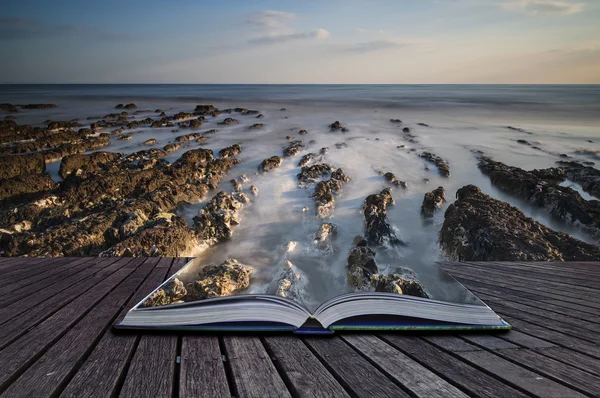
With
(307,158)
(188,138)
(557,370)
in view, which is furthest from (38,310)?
(188,138)

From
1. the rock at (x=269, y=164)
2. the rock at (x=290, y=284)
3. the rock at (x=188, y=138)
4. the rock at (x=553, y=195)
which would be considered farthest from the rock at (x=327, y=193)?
the rock at (x=188, y=138)

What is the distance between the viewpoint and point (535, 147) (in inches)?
529

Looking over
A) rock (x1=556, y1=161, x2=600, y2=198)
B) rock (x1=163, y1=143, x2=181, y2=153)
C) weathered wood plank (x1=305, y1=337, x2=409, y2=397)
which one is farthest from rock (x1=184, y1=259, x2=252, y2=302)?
rock (x1=556, y1=161, x2=600, y2=198)

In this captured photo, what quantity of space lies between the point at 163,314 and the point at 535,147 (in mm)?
16173

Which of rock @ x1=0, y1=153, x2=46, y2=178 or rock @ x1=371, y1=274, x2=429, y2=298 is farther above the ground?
rock @ x1=0, y1=153, x2=46, y2=178

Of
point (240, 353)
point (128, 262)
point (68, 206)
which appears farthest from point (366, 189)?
point (240, 353)

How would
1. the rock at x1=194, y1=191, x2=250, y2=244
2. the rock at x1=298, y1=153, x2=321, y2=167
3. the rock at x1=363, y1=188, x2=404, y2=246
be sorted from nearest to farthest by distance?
1. the rock at x1=363, y1=188, x2=404, y2=246
2. the rock at x1=194, y1=191, x2=250, y2=244
3. the rock at x1=298, y1=153, x2=321, y2=167

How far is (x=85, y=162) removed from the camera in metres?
9.59

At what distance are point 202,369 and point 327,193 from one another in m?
6.54

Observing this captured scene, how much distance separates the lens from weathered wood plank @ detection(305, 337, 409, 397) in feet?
3.93

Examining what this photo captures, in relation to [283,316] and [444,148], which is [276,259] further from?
[444,148]

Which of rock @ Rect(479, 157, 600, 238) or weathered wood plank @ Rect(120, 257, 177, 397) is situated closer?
weathered wood plank @ Rect(120, 257, 177, 397)

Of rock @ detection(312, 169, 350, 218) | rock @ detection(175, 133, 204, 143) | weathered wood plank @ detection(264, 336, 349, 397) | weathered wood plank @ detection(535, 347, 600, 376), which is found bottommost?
rock @ detection(312, 169, 350, 218)

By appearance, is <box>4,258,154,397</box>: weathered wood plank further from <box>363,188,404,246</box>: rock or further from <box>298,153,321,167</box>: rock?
<box>298,153,321,167</box>: rock
